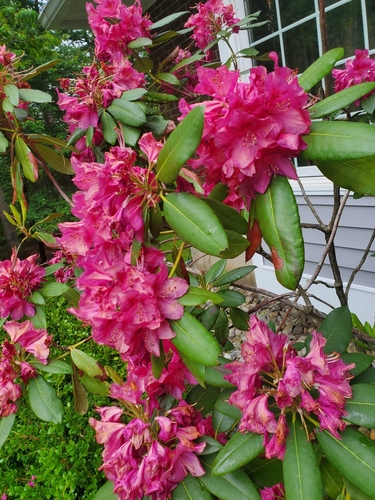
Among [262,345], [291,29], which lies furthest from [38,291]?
[291,29]

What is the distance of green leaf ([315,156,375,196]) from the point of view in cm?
63

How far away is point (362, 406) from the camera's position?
791 mm

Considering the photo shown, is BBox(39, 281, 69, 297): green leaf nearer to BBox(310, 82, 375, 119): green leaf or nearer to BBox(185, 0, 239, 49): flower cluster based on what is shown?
BBox(310, 82, 375, 119): green leaf

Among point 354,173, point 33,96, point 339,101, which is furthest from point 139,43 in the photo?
point 354,173

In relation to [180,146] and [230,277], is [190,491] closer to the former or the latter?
[230,277]

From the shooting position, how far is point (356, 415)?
2.57 feet

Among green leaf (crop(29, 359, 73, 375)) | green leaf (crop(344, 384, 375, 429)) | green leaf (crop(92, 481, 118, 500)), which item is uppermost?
green leaf (crop(344, 384, 375, 429))

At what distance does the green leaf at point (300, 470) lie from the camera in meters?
0.73

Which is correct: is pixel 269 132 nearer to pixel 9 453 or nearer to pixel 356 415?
pixel 356 415

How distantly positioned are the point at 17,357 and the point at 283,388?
79 centimetres

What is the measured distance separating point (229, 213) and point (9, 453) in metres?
2.28

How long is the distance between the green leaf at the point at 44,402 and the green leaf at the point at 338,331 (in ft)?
2.46

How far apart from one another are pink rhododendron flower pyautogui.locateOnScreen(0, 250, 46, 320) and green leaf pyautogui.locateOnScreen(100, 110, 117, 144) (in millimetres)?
538

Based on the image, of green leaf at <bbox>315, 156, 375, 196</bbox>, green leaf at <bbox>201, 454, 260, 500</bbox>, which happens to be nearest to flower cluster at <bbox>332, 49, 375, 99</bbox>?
green leaf at <bbox>315, 156, 375, 196</bbox>
